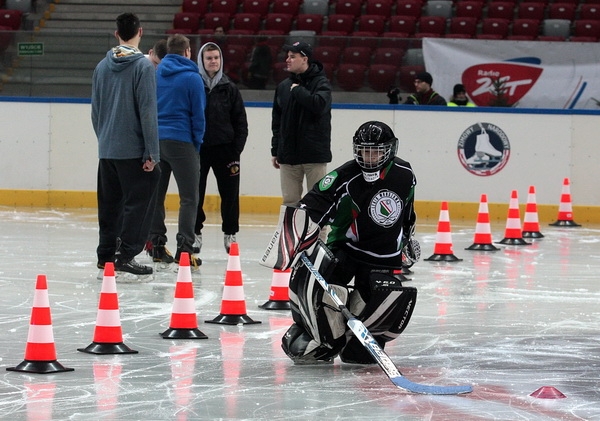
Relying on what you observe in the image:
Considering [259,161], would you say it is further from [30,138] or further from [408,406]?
[408,406]

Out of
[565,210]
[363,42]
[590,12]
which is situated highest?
[590,12]

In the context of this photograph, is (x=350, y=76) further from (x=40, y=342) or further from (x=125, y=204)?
(x=40, y=342)

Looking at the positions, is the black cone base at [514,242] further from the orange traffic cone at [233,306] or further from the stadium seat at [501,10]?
the stadium seat at [501,10]

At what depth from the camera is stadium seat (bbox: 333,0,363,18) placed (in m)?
20.5

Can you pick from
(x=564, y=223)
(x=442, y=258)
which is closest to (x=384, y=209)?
(x=442, y=258)

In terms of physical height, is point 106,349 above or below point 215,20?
below

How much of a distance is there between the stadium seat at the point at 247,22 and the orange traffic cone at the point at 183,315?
13.7 meters

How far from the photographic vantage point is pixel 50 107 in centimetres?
1614

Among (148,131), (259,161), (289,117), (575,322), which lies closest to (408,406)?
(575,322)

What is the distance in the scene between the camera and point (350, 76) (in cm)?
1634

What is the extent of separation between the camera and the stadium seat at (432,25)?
19641 millimetres

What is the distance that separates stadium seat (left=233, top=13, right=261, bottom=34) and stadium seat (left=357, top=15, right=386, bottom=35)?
1.75 meters

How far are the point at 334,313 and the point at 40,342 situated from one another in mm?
1500

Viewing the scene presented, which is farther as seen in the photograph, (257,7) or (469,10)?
(257,7)
